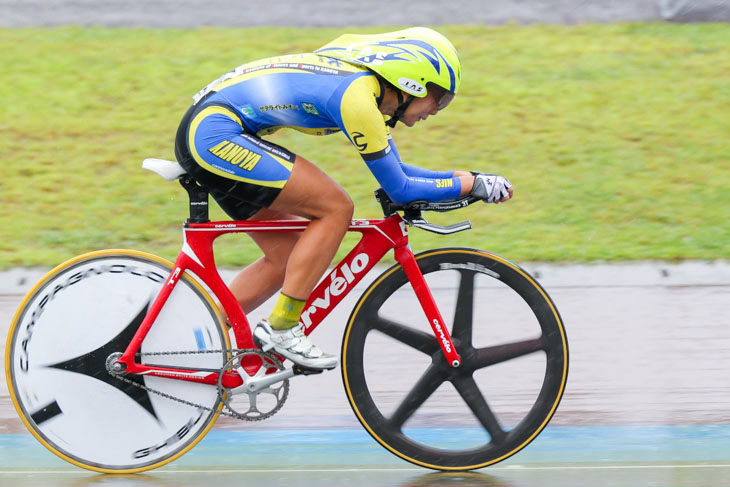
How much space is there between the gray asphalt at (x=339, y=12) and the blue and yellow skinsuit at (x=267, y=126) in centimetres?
695

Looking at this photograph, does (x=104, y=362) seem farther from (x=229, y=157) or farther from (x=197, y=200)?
(x=229, y=157)

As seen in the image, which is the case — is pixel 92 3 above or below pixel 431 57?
above

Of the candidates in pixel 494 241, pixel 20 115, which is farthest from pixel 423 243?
pixel 20 115

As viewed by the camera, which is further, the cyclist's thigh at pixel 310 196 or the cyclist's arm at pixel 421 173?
the cyclist's arm at pixel 421 173

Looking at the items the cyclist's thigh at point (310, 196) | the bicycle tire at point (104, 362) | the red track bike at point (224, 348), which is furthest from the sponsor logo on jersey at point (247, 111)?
the bicycle tire at point (104, 362)

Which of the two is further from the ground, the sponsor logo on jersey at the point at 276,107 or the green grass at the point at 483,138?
the sponsor logo on jersey at the point at 276,107

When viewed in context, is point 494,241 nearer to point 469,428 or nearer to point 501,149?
point 501,149

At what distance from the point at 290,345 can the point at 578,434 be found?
56.5 inches

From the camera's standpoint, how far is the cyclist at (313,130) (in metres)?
4.01

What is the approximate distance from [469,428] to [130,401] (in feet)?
4.47

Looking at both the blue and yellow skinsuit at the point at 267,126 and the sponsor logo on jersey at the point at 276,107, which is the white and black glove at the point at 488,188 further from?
the sponsor logo on jersey at the point at 276,107

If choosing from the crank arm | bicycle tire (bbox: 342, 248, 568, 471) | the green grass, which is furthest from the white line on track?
the green grass

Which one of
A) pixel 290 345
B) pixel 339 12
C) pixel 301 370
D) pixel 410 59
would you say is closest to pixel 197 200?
pixel 290 345

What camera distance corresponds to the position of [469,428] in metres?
4.56
